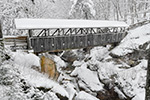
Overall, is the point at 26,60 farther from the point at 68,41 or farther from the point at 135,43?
the point at 135,43

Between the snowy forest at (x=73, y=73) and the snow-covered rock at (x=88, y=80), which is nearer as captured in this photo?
the snowy forest at (x=73, y=73)

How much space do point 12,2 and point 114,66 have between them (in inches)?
468

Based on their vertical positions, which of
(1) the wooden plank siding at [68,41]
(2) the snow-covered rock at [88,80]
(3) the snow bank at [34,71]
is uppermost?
(1) the wooden plank siding at [68,41]

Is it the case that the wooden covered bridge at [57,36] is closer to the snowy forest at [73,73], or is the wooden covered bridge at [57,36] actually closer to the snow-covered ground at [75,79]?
the snowy forest at [73,73]

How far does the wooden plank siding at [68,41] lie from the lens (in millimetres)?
10461

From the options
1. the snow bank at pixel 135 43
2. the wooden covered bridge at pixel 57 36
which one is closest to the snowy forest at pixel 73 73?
the snow bank at pixel 135 43

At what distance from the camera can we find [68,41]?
1196 centimetres

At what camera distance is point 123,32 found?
17.3 meters

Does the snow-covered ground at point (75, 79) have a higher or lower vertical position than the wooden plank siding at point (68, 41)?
lower

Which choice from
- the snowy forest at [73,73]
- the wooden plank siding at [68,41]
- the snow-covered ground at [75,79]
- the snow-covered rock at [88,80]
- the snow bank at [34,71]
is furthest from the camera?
the wooden plank siding at [68,41]

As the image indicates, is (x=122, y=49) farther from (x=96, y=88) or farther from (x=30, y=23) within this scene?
(x=30, y=23)

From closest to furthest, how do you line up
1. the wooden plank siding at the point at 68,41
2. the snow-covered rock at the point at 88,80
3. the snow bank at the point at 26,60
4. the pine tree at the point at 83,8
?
the snow bank at the point at 26,60, the snow-covered rock at the point at 88,80, the wooden plank siding at the point at 68,41, the pine tree at the point at 83,8

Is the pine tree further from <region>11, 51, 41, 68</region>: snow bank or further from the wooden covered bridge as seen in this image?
<region>11, 51, 41, 68</region>: snow bank

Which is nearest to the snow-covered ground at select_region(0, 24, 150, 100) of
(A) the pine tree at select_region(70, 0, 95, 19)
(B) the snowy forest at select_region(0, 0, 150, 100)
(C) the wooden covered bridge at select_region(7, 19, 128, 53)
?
(B) the snowy forest at select_region(0, 0, 150, 100)
